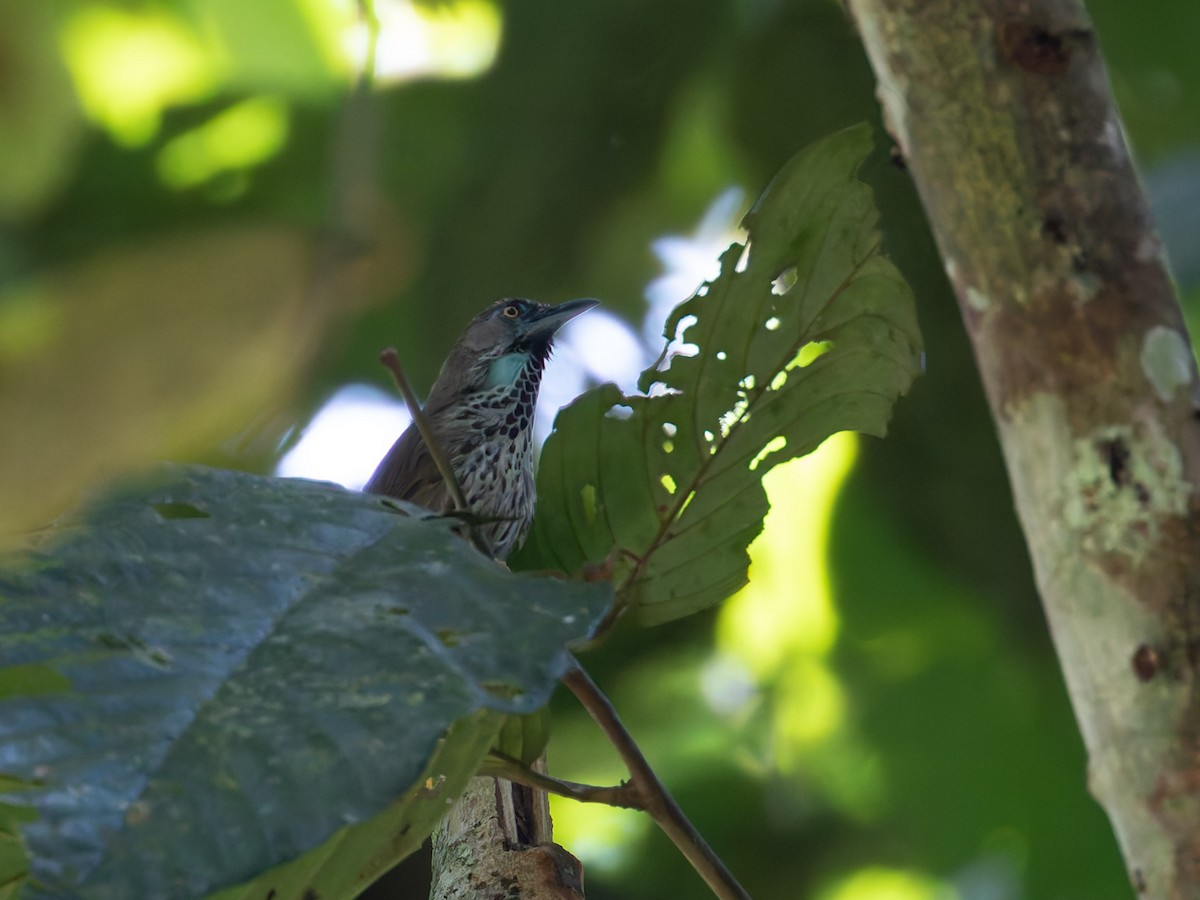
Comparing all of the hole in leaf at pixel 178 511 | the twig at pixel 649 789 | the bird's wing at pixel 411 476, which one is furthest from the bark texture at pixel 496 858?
the bird's wing at pixel 411 476

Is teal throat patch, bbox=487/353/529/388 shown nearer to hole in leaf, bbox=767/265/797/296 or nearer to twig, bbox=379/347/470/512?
hole in leaf, bbox=767/265/797/296

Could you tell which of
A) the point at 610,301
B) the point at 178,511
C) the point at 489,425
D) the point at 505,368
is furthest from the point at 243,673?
the point at 505,368

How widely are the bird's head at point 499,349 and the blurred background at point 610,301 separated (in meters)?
0.86

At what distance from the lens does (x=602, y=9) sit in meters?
1.90

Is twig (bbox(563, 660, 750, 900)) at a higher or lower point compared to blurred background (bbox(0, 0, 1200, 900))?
lower

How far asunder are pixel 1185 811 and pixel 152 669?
2.30 ft

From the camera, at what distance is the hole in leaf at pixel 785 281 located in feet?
5.03

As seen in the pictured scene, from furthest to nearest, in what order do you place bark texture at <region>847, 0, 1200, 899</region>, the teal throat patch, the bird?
the teal throat patch
the bird
bark texture at <region>847, 0, 1200, 899</region>

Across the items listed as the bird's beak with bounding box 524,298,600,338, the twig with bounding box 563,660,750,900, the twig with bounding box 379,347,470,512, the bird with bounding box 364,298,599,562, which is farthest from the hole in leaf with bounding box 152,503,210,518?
the bird with bounding box 364,298,599,562

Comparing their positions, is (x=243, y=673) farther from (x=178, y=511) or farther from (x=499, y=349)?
(x=499, y=349)

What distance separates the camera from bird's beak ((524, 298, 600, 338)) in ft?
9.11

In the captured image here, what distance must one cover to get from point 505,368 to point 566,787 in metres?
2.39

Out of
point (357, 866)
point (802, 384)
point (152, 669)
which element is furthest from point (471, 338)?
point (152, 669)

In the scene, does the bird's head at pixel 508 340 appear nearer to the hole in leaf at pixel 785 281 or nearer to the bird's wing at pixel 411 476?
the bird's wing at pixel 411 476
